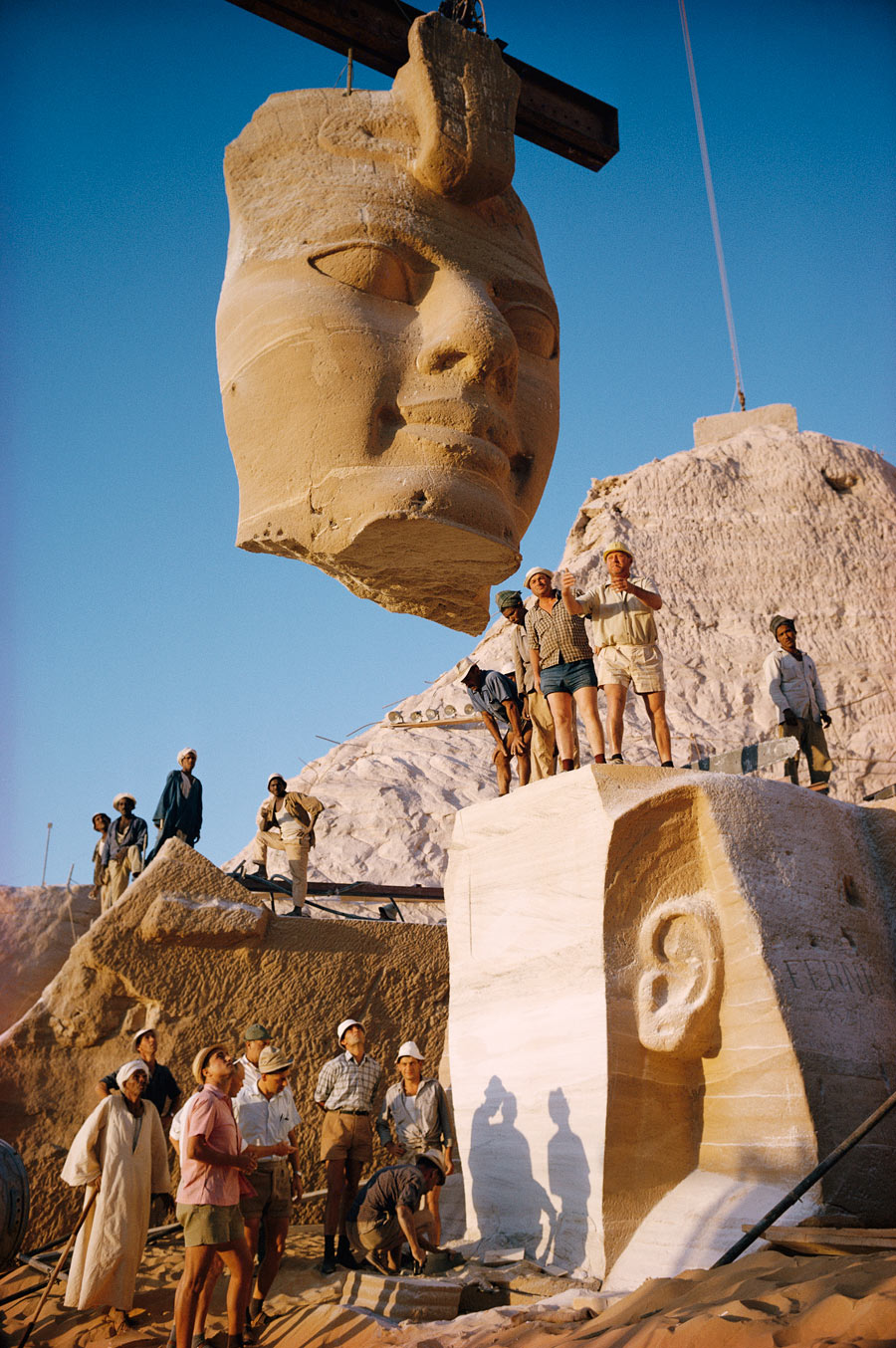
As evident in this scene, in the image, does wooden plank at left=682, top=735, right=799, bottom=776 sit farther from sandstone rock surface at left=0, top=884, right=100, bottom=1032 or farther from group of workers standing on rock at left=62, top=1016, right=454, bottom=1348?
sandstone rock surface at left=0, top=884, right=100, bottom=1032

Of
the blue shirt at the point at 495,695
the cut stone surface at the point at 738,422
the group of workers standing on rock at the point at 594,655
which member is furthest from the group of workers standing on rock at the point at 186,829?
the cut stone surface at the point at 738,422

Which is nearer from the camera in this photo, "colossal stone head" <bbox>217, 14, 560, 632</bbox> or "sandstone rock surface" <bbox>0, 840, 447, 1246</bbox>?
"colossal stone head" <bbox>217, 14, 560, 632</bbox>

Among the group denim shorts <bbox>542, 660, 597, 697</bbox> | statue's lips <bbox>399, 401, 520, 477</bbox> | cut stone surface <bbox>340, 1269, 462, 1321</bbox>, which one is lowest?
cut stone surface <bbox>340, 1269, 462, 1321</bbox>

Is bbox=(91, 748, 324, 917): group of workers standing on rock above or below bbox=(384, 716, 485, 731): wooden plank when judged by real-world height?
below

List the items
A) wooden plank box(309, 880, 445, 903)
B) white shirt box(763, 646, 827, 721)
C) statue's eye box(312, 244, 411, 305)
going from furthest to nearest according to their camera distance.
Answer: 1. wooden plank box(309, 880, 445, 903)
2. white shirt box(763, 646, 827, 721)
3. statue's eye box(312, 244, 411, 305)

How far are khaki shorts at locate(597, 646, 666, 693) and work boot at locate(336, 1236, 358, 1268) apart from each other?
9.25 ft

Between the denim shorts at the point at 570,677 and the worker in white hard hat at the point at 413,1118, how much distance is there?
1.81 metres

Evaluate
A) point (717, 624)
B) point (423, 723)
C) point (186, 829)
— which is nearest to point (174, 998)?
point (186, 829)

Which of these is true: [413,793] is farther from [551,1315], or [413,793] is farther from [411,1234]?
[551,1315]

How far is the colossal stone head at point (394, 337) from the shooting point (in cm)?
534

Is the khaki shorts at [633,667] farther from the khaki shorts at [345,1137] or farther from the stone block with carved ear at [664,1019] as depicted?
the khaki shorts at [345,1137]

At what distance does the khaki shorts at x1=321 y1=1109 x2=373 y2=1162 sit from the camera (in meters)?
5.59

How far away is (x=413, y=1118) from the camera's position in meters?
5.73

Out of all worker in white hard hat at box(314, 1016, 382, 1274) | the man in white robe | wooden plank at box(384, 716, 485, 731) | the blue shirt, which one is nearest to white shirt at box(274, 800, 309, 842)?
the blue shirt
